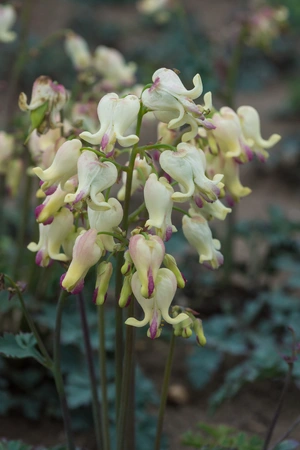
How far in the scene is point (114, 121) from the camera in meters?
1.19

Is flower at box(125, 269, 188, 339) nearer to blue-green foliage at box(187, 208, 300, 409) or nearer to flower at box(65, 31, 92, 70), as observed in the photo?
blue-green foliage at box(187, 208, 300, 409)

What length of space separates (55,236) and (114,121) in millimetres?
275

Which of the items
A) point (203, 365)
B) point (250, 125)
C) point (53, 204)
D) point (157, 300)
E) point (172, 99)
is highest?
point (172, 99)

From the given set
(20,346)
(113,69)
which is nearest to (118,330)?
(20,346)

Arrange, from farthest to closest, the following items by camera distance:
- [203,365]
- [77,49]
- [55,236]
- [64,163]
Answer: [77,49] → [203,365] → [55,236] → [64,163]

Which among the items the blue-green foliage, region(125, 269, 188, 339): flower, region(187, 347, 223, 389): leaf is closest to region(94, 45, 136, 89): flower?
the blue-green foliage

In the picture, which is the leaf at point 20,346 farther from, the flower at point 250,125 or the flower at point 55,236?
the flower at point 250,125

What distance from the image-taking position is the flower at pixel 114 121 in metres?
1.17

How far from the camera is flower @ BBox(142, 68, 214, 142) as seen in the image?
118 cm

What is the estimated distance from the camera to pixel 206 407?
2.34 meters

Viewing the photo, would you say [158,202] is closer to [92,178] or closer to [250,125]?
[92,178]

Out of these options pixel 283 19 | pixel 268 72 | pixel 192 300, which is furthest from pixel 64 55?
pixel 192 300

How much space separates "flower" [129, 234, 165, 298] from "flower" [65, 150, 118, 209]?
0.33 feet

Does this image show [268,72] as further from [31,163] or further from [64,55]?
[31,163]
